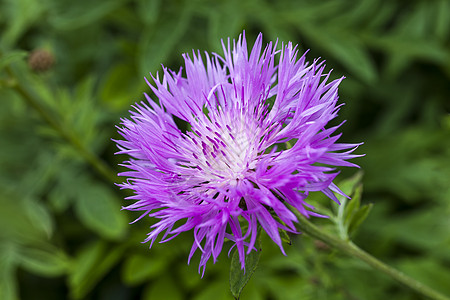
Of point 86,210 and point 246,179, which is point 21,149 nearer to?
point 86,210

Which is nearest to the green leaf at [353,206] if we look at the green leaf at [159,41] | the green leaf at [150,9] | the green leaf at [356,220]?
the green leaf at [356,220]

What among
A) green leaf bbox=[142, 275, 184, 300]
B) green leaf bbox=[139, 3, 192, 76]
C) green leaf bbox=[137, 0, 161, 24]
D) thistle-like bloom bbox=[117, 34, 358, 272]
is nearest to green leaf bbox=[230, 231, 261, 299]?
thistle-like bloom bbox=[117, 34, 358, 272]

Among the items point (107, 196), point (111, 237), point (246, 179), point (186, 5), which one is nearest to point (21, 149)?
point (107, 196)

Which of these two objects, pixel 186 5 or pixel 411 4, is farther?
pixel 411 4

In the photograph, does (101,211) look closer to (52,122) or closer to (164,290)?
(164,290)

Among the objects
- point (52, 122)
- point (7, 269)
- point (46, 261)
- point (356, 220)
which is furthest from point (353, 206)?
point (7, 269)

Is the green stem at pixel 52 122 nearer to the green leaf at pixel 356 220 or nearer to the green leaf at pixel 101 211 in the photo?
the green leaf at pixel 101 211
